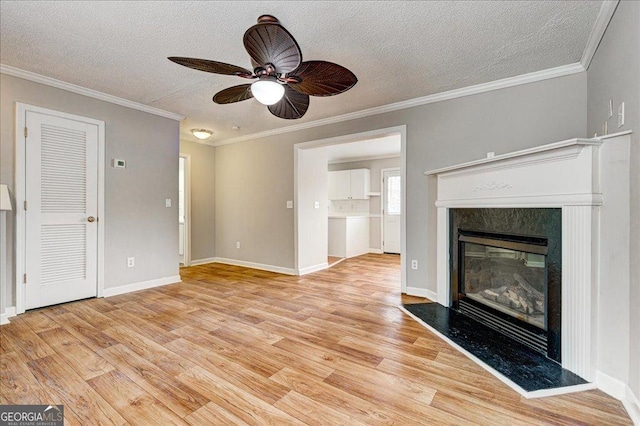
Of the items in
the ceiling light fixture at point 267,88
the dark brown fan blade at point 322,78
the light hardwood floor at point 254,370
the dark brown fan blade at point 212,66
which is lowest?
the light hardwood floor at point 254,370

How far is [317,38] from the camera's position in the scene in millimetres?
2268

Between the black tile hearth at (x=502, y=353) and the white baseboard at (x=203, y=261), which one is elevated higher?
the white baseboard at (x=203, y=261)

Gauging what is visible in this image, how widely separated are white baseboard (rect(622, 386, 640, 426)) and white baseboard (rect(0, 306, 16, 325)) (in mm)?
4645

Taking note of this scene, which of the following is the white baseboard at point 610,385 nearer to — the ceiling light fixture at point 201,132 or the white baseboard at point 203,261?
the ceiling light fixture at point 201,132

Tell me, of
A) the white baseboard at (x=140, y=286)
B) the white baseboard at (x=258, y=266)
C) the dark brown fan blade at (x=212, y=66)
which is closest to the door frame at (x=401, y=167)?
the white baseboard at (x=258, y=266)

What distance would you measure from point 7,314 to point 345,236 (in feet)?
16.6

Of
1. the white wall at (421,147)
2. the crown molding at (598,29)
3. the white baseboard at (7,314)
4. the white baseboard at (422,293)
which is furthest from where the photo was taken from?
the white baseboard at (422,293)

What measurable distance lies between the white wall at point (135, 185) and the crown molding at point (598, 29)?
15.2ft

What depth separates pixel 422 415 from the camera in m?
1.49

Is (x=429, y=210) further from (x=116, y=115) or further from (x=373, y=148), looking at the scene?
(x=116, y=115)

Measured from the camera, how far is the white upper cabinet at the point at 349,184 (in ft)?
23.7

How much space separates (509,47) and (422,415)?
9.15ft

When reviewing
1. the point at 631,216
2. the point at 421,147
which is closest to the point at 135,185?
the point at 421,147

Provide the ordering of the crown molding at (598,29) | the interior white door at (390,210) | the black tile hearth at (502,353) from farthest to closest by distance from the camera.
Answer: the interior white door at (390,210), the crown molding at (598,29), the black tile hearth at (502,353)
